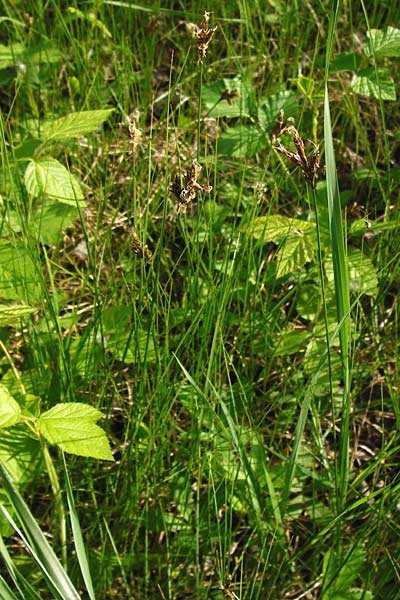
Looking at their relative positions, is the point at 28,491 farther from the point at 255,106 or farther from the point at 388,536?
the point at 255,106

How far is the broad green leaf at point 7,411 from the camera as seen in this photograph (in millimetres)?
1258

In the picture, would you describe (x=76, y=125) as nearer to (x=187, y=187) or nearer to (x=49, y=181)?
(x=49, y=181)

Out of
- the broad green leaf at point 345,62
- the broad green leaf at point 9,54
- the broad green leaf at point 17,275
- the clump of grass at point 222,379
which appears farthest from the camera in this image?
the broad green leaf at point 9,54

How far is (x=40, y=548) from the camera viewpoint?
1.06m

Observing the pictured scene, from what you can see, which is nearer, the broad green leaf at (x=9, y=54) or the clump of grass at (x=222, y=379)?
the clump of grass at (x=222, y=379)

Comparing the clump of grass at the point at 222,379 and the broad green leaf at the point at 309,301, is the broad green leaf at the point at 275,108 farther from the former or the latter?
the broad green leaf at the point at 309,301

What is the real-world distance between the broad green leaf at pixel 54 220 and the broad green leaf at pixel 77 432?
51cm

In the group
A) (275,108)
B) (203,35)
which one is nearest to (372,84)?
(275,108)

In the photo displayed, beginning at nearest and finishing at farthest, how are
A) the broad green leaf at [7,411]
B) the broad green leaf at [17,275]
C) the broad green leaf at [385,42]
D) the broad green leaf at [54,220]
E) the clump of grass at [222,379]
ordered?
the broad green leaf at [7,411] < the clump of grass at [222,379] < the broad green leaf at [17,275] < the broad green leaf at [54,220] < the broad green leaf at [385,42]

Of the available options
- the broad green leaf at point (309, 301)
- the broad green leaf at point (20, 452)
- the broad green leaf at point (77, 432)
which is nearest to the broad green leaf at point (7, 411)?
the broad green leaf at point (77, 432)

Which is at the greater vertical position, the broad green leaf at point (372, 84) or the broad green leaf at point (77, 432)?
the broad green leaf at point (372, 84)

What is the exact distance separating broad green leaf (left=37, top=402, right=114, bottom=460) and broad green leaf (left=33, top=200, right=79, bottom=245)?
51 centimetres

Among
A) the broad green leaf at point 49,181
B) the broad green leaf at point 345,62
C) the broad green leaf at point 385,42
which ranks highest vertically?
the broad green leaf at point 385,42

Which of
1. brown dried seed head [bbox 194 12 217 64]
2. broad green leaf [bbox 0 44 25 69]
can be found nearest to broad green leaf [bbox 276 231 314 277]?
brown dried seed head [bbox 194 12 217 64]
